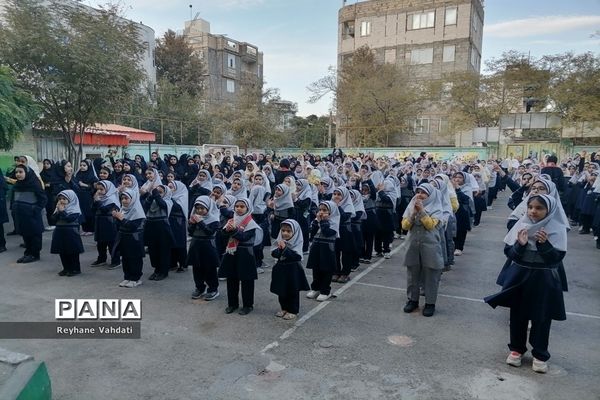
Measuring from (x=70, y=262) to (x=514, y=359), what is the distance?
635 centimetres

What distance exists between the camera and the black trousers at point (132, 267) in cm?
650

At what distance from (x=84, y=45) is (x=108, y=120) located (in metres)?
2.78

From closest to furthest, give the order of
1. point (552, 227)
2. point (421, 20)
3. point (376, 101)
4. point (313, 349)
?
point (552, 227) < point (313, 349) < point (376, 101) < point (421, 20)

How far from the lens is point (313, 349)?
4562 mm

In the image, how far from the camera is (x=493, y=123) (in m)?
30.0

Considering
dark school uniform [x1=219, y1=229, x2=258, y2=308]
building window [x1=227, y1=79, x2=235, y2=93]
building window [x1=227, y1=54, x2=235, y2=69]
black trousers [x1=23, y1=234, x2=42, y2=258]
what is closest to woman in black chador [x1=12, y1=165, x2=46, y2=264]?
black trousers [x1=23, y1=234, x2=42, y2=258]

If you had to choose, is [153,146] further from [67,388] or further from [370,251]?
[67,388]

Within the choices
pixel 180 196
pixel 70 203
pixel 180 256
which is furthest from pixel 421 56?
pixel 70 203

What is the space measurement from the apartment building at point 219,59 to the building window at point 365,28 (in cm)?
979

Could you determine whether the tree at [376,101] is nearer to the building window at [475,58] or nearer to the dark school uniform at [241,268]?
the building window at [475,58]

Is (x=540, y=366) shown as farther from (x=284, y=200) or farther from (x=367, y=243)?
(x=284, y=200)

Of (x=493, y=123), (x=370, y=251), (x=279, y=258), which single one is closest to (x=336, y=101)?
(x=493, y=123)

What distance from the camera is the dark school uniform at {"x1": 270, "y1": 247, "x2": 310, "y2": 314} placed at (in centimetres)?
523

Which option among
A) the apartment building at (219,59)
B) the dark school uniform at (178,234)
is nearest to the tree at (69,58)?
the dark school uniform at (178,234)
